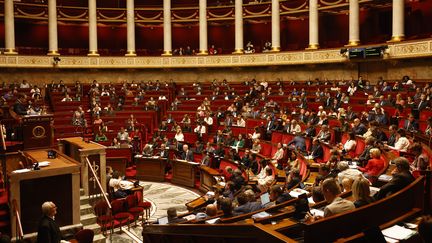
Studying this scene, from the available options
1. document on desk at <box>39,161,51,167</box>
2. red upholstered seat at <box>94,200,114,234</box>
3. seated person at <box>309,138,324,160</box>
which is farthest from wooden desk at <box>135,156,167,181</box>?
document on desk at <box>39,161,51,167</box>

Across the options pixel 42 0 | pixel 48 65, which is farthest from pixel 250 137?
pixel 42 0

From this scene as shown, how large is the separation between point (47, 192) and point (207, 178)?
6142mm

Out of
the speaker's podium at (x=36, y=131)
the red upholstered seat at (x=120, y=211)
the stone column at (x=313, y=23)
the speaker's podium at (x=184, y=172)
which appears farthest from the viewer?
the stone column at (x=313, y=23)

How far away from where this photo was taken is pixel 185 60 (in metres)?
26.6

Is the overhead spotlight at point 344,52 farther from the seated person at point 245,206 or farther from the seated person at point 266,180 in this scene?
the seated person at point 245,206

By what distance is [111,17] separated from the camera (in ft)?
93.9

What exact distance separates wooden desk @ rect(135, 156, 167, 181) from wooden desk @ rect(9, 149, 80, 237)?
7095 mm

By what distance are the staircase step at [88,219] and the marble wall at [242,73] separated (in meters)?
15.8

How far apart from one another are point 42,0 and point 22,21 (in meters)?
2.05

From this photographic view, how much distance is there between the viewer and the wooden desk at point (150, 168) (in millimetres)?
15672

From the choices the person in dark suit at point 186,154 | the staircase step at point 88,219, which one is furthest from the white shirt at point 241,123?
the staircase step at point 88,219

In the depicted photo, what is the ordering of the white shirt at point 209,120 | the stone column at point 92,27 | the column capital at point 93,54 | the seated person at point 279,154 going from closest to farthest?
1. the seated person at point 279,154
2. the white shirt at point 209,120
3. the column capital at point 93,54
4. the stone column at point 92,27

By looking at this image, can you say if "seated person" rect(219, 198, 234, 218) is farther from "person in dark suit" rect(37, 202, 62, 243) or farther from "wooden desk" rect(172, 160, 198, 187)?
"wooden desk" rect(172, 160, 198, 187)

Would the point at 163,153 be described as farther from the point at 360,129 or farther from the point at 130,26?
the point at 130,26
